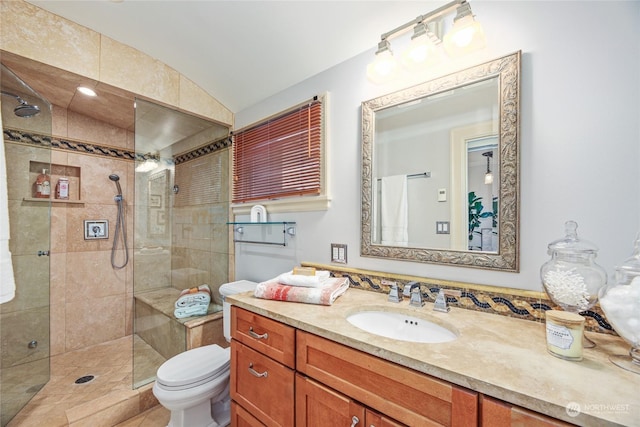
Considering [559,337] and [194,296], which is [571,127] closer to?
[559,337]

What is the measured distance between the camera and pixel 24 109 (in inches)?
72.2

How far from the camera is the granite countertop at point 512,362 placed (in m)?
0.56

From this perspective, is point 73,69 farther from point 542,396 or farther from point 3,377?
point 542,396

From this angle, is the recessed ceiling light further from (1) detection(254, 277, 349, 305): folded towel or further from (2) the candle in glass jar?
(2) the candle in glass jar

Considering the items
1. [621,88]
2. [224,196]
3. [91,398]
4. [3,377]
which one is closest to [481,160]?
[621,88]

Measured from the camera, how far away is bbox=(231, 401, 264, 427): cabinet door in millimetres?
1202

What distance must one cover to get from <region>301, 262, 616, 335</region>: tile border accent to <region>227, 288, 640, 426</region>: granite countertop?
31mm

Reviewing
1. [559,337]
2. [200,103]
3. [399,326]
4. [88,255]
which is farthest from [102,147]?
[559,337]

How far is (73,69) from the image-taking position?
153 centimetres

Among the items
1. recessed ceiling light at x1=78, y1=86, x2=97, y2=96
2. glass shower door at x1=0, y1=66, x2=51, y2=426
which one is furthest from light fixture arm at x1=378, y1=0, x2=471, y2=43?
glass shower door at x1=0, y1=66, x2=51, y2=426

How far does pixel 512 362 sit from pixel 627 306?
1.12ft

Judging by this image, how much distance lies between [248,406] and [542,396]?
3.83 feet

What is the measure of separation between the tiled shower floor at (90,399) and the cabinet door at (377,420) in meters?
1.57

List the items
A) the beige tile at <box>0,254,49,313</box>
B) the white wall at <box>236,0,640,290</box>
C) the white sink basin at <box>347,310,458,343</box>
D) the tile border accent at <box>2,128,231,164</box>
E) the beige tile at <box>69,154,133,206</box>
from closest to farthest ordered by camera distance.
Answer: the white wall at <box>236,0,640,290</box> < the white sink basin at <box>347,310,458,343</box> < the beige tile at <box>0,254,49,313</box> < the tile border accent at <box>2,128,231,164</box> < the beige tile at <box>69,154,133,206</box>
